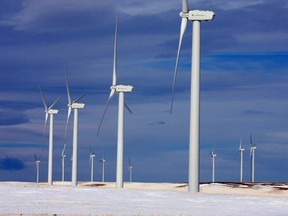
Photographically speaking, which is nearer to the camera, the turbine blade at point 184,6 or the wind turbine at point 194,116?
the wind turbine at point 194,116

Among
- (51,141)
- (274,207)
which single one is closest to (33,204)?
(274,207)

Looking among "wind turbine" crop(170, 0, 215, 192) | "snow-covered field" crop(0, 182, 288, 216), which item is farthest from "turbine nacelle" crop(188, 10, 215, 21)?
"snow-covered field" crop(0, 182, 288, 216)

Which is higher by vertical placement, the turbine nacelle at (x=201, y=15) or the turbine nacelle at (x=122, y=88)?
the turbine nacelle at (x=201, y=15)

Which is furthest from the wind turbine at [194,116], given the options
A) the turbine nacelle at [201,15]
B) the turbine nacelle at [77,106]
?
the turbine nacelle at [77,106]

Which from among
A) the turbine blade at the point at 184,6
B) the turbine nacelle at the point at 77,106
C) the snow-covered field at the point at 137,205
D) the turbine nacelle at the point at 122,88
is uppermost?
the turbine blade at the point at 184,6

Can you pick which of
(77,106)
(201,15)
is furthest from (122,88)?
(201,15)

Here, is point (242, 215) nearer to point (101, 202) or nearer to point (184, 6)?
point (101, 202)

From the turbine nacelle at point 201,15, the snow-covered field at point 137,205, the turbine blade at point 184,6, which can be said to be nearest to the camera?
the snow-covered field at point 137,205

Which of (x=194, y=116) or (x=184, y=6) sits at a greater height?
(x=184, y=6)

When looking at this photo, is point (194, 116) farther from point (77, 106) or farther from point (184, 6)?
point (77, 106)

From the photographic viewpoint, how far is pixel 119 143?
93.4m

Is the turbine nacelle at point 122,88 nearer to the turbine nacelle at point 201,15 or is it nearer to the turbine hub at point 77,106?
the turbine hub at point 77,106

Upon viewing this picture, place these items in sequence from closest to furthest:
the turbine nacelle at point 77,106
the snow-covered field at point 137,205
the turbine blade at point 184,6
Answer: the snow-covered field at point 137,205
the turbine blade at point 184,6
the turbine nacelle at point 77,106

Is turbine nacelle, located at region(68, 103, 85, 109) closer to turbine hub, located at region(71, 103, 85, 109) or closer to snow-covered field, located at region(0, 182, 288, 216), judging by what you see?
turbine hub, located at region(71, 103, 85, 109)
